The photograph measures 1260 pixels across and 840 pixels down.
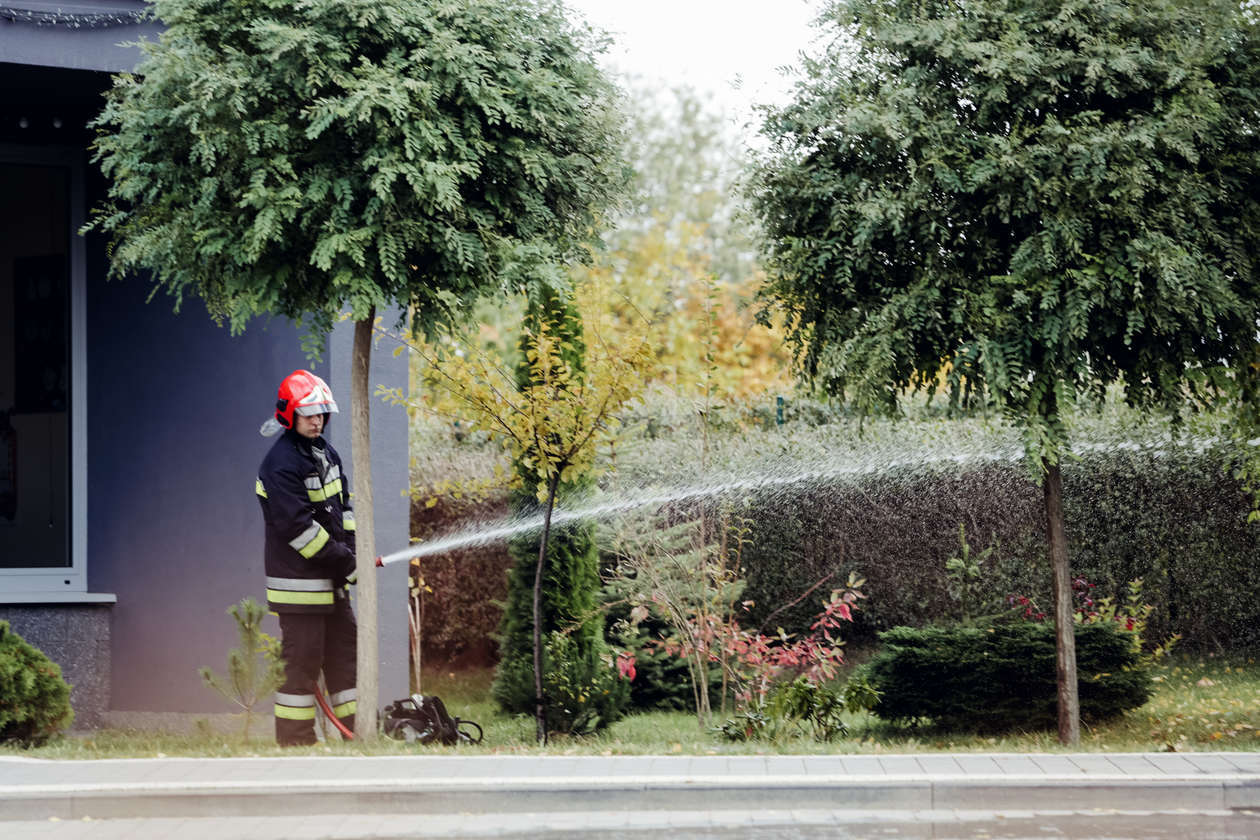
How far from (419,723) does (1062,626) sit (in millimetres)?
4153

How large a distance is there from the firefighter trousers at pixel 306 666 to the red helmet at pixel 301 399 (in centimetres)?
123

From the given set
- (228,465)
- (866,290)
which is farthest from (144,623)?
(866,290)

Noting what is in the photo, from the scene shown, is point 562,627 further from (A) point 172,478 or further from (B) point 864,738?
(A) point 172,478

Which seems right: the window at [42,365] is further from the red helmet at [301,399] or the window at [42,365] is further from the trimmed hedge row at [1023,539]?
the trimmed hedge row at [1023,539]

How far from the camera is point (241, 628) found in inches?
315

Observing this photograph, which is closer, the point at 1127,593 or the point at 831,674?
the point at 831,674

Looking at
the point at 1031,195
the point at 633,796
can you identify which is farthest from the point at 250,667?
the point at 1031,195

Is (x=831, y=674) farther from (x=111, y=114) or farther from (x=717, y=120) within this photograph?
(x=717, y=120)

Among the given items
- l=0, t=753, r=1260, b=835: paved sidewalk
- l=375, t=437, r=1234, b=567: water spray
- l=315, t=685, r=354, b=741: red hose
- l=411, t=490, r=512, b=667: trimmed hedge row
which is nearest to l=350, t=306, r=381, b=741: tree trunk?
l=315, t=685, r=354, b=741: red hose

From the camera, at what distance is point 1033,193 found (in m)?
7.02

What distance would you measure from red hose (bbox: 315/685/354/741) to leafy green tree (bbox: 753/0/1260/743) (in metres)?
3.88

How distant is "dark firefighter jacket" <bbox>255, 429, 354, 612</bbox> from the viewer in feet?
25.8

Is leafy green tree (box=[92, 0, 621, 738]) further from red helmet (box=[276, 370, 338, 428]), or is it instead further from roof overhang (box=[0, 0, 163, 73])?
roof overhang (box=[0, 0, 163, 73])

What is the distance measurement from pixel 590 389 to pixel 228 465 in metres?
3.22
